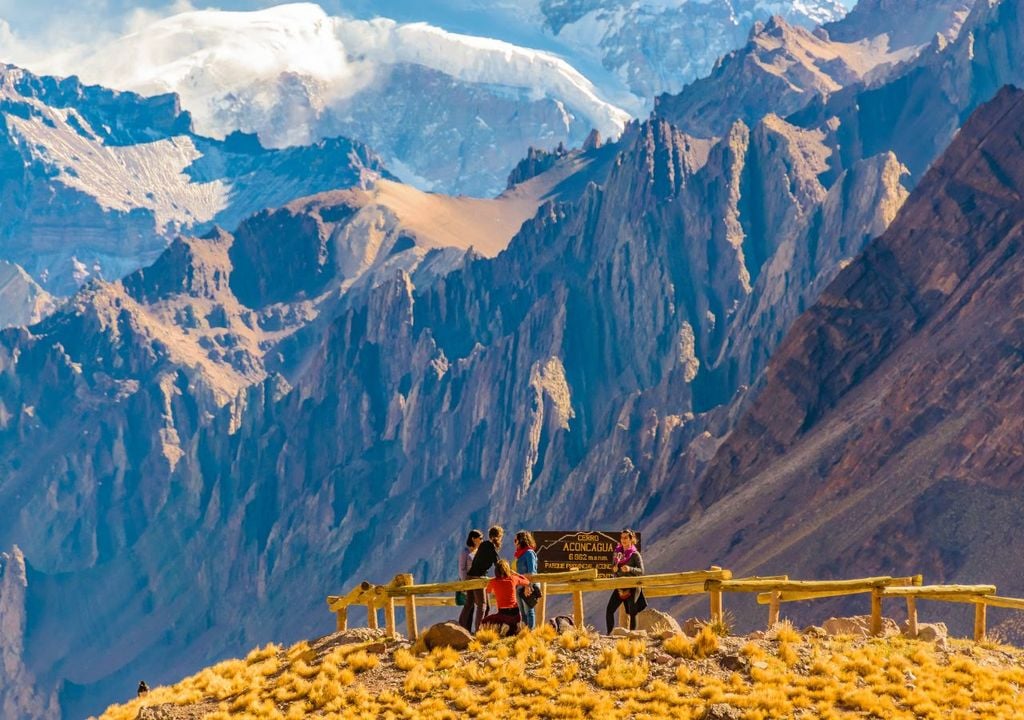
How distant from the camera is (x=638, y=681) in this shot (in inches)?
1658

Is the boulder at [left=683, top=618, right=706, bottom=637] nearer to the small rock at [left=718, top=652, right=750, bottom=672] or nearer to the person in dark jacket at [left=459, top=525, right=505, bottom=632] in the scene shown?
the small rock at [left=718, top=652, right=750, bottom=672]

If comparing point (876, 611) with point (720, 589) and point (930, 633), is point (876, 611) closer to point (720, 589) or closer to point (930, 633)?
point (930, 633)

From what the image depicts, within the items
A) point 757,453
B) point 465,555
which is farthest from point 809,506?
point 465,555

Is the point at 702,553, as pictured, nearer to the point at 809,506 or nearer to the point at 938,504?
the point at 809,506

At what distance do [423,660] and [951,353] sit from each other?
136960mm

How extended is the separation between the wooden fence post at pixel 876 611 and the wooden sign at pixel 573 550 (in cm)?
630

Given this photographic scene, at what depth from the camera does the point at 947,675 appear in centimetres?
4216

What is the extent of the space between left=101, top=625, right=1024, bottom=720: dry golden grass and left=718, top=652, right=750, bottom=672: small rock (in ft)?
0.28

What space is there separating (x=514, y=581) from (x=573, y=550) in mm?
2671

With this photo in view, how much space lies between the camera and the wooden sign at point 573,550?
1809 inches

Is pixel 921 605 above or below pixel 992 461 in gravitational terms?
below

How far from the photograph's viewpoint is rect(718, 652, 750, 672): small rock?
42.5 m

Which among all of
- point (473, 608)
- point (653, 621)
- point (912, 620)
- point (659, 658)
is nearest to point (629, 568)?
point (653, 621)

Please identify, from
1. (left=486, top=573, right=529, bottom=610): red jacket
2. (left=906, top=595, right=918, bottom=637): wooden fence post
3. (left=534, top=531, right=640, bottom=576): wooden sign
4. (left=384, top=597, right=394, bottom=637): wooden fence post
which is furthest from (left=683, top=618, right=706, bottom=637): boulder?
(left=384, top=597, right=394, bottom=637): wooden fence post
